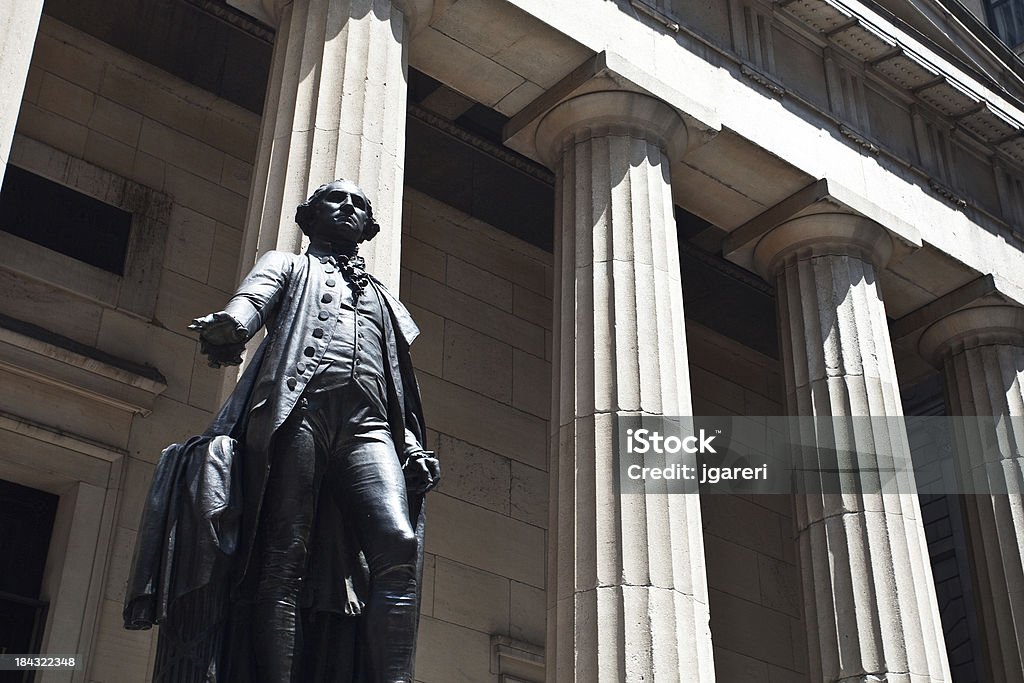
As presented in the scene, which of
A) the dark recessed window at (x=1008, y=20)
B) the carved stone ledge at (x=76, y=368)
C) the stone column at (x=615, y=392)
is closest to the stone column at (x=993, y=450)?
the stone column at (x=615, y=392)

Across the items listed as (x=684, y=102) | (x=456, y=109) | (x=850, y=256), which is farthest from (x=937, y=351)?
(x=456, y=109)

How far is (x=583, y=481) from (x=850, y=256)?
593 centimetres

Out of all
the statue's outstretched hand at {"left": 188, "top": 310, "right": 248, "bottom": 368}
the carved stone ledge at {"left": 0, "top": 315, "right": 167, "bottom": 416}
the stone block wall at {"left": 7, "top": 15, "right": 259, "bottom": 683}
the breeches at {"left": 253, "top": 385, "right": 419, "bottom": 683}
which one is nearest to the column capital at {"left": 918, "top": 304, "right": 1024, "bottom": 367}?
the stone block wall at {"left": 7, "top": 15, "right": 259, "bottom": 683}

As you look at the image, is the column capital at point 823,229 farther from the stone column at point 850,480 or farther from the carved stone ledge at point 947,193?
the carved stone ledge at point 947,193

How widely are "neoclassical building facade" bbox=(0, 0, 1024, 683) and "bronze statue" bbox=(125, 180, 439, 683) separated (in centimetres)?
431

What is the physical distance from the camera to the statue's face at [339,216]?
6754 mm

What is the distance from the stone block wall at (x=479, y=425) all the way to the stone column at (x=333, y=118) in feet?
19.8

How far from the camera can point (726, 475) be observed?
21.0m

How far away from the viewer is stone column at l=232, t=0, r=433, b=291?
35.4 ft

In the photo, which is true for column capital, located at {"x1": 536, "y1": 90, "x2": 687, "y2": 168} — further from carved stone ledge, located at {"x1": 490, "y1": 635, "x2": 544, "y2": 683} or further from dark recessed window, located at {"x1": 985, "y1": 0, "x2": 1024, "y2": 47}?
dark recessed window, located at {"x1": 985, "y1": 0, "x2": 1024, "y2": 47}

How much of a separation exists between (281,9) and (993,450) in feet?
35.1

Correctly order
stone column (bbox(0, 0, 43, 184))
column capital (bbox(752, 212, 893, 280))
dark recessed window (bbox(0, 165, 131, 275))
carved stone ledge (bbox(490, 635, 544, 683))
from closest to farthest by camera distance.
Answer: stone column (bbox(0, 0, 43, 184)) < dark recessed window (bbox(0, 165, 131, 275)) < column capital (bbox(752, 212, 893, 280)) < carved stone ledge (bbox(490, 635, 544, 683))

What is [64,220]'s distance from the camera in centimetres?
1573

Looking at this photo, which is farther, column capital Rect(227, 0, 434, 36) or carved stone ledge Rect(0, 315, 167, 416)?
carved stone ledge Rect(0, 315, 167, 416)
